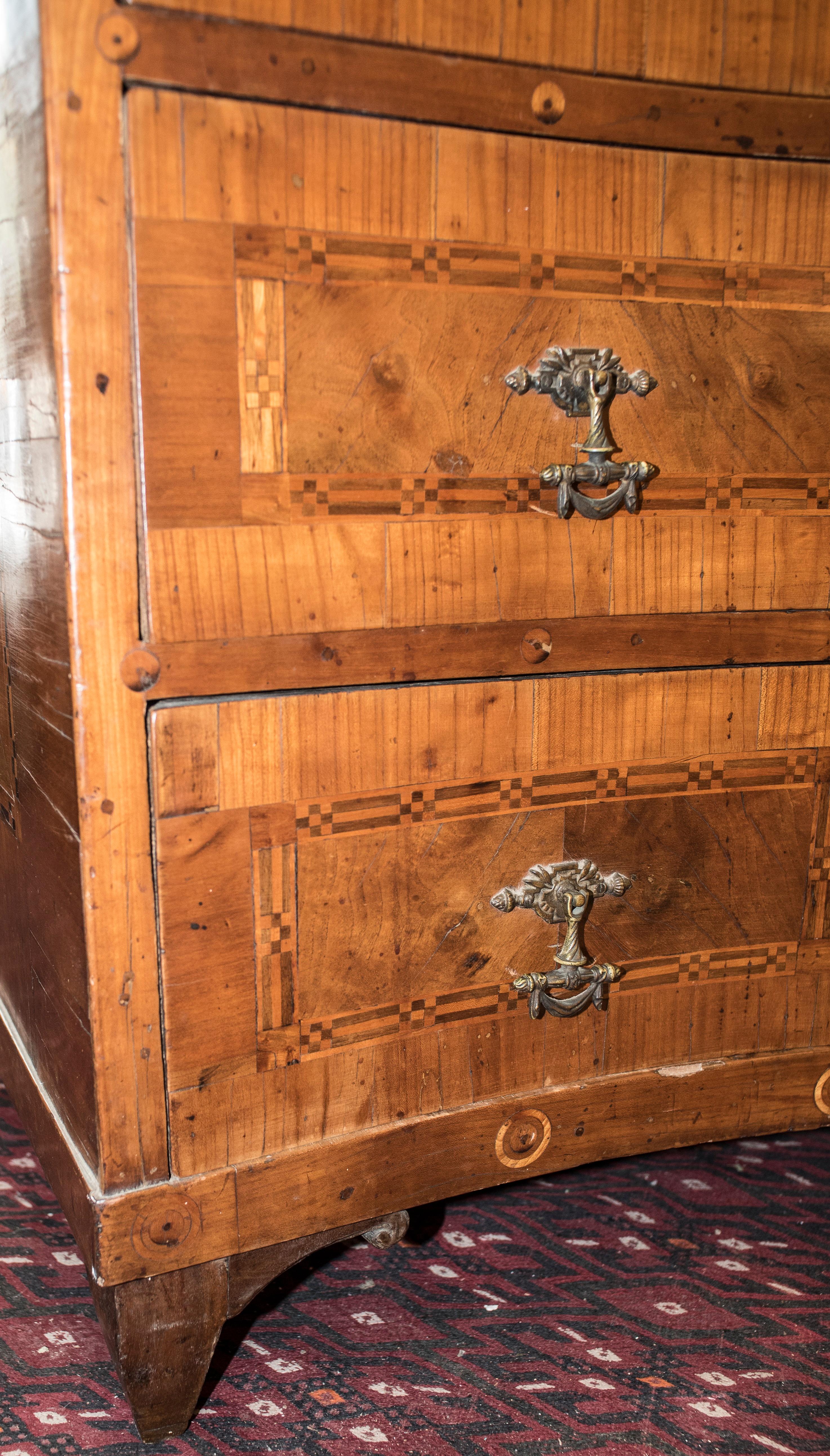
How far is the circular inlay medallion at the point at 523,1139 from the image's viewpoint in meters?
0.94

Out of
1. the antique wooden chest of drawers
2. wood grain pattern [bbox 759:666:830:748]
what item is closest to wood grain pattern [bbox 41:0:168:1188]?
the antique wooden chest of drawers

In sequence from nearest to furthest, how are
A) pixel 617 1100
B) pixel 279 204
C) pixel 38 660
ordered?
pixel 279 204 → pixel 38 660 → pixel 617 1100

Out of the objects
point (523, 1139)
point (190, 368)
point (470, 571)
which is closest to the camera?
point (190, 368)

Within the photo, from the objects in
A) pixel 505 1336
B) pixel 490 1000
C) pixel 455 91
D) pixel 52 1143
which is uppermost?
pixel 455 91

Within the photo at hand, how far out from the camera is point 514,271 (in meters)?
0.82

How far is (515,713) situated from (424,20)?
1.53ft

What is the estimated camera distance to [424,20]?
76cm

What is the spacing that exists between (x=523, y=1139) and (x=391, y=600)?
449 mm

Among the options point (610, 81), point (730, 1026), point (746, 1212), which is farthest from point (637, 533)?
point (746, 1212)

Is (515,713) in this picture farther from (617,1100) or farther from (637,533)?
(617,1100)

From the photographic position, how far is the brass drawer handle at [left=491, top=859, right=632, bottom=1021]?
0.91 meters

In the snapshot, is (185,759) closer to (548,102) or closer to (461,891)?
(461,891)

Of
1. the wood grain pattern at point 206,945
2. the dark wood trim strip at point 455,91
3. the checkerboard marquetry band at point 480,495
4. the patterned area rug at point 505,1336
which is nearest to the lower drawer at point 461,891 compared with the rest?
the wood grain pattern at point 206,945

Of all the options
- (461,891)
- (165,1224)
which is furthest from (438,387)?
(165,1224)
